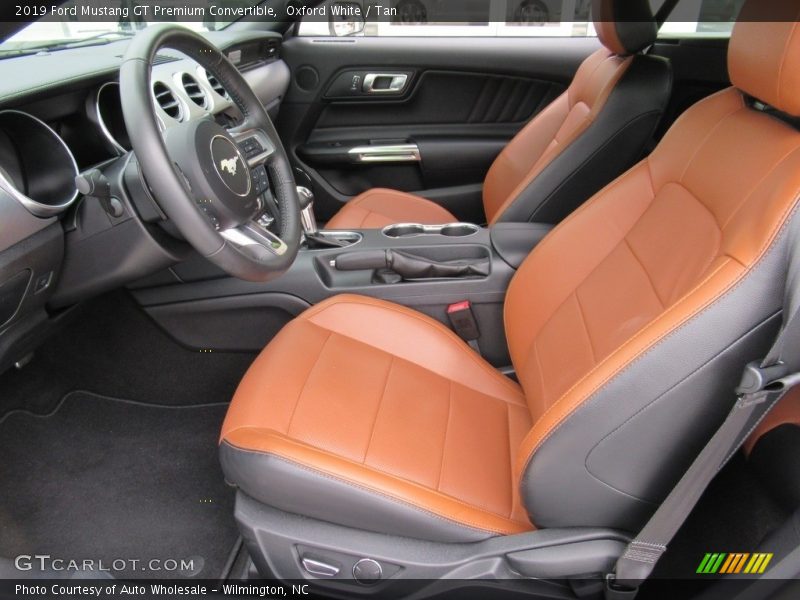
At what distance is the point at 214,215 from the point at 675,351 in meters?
0.69

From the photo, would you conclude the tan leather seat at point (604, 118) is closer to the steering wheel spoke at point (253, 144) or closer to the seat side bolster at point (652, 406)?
the steering wheel spoke at point (253, 144)

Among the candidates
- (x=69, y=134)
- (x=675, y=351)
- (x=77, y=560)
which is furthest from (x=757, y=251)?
(x=77, y=560)

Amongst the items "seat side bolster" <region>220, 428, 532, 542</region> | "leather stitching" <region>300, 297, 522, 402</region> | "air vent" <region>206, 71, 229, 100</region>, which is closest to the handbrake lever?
"leather stitching" <region>300, 297, 522, 402</region>

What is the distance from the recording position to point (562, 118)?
186cm

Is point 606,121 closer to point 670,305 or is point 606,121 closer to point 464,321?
point 464,321

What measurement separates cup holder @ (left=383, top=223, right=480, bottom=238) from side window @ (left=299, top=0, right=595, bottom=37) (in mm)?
1164

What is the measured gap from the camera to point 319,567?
0.96 meters

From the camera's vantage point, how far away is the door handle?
2432 mm

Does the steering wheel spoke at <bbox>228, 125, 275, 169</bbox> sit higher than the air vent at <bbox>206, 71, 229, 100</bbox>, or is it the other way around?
the steering wheel spoke at <bbox>228, 125, 275, 169</bbox>

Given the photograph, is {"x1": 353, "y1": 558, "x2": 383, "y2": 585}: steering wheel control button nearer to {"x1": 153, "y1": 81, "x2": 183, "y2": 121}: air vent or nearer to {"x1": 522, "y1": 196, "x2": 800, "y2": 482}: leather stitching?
{"x1": 522, "y1": 196, "x2": 800, "y2": 482}: leather stitching

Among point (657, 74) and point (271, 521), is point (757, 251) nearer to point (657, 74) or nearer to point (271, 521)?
point (271, 521)

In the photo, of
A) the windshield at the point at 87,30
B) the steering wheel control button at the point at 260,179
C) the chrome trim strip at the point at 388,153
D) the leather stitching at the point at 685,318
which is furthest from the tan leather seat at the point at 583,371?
the chrome trim strip at the point at 388,153

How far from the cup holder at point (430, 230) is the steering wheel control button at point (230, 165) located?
54 cm

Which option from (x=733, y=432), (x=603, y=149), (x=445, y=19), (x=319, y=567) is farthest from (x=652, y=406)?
(x=445, y=19)
